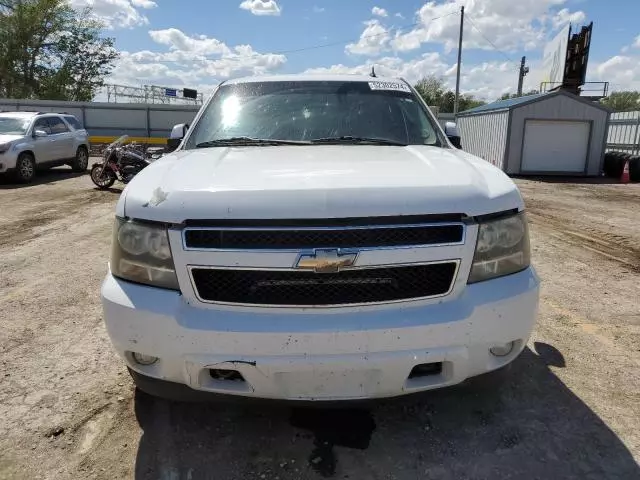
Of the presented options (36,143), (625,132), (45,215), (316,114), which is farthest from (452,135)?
(625,132)

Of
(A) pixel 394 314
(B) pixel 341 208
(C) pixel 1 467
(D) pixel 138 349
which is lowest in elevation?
(C) pixel 1 467

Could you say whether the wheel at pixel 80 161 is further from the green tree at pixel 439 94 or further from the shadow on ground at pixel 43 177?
the green tree at pixel 439 94

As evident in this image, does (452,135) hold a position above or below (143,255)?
above

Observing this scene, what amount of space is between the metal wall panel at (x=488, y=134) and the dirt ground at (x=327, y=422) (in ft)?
53.6

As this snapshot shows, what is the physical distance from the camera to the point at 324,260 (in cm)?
204

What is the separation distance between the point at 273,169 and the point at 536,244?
5765 millimetres

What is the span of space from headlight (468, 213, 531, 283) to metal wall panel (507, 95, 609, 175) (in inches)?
719

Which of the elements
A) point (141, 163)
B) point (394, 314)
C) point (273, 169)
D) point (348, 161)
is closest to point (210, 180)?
point (273, 169)

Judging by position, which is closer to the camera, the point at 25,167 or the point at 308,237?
the point at 308,237

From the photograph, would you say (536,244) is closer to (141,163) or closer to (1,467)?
(1,467)

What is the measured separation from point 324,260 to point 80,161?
16.3 metres

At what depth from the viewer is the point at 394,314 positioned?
212 cm

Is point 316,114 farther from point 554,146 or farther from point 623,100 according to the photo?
point 623,100

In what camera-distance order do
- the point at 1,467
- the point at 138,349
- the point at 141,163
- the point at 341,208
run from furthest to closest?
the point at 141,163, the point at 1,467, the point at 138,349, the point at 341,208
